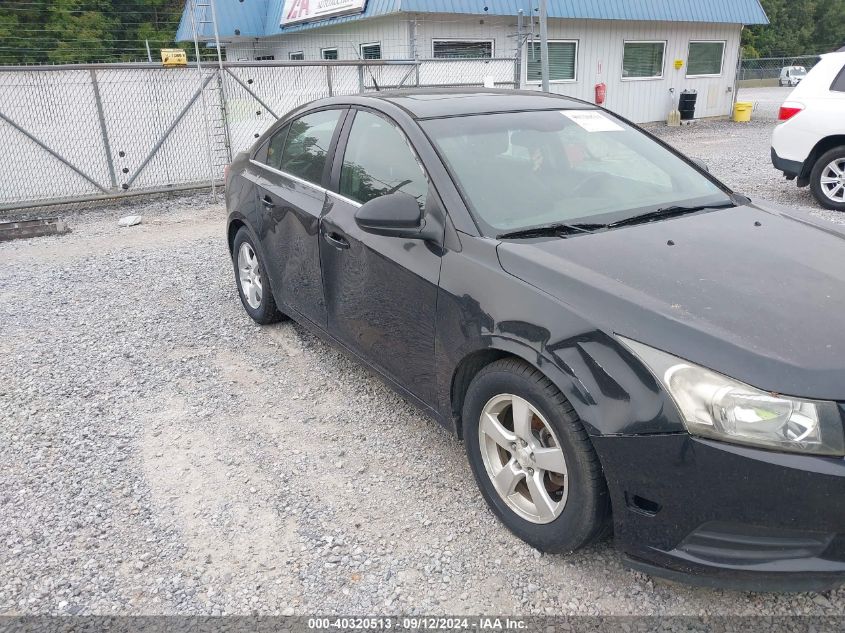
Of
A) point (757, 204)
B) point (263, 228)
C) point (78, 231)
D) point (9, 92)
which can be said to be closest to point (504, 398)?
point (757, 204)

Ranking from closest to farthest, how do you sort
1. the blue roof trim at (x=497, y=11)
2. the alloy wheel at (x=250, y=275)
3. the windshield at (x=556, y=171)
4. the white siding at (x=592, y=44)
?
the windshield at (x=556, y=171), the alloy wheel at (x=250, y=275), the blue roof trim at (x=497, y=11), the white siding at (x=592, y=44)

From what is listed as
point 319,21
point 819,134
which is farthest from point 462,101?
point 319,21

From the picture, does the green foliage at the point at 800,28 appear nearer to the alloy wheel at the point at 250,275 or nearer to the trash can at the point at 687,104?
the trash can at the point at 687,104

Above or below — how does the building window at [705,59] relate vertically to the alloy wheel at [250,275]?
above

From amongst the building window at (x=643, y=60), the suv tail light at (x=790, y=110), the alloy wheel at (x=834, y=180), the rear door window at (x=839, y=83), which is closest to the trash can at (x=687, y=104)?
the building window at (x=643, y=60)

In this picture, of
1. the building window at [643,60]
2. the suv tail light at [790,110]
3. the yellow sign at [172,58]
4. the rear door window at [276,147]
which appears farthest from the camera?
the building window at [643,60]

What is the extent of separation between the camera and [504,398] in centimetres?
261

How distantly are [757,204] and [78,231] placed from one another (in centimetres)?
827

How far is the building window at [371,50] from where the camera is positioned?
16.0 metres

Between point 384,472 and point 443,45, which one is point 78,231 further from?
point 443,45

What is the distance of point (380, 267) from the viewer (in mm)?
3256

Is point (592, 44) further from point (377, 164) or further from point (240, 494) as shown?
point (240, 494)

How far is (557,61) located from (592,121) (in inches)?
571

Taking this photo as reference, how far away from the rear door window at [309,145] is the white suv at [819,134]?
6.57 metres
